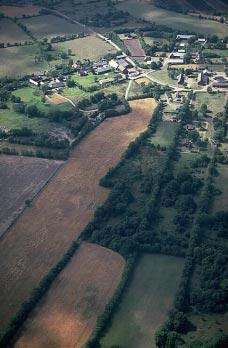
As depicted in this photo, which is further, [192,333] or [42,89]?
[42,89]

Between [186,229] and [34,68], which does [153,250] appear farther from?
[34,68]

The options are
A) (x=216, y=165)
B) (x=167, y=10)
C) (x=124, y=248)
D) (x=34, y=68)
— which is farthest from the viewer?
(x=167, y=10)

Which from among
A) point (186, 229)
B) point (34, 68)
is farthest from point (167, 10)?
point (186, 229)

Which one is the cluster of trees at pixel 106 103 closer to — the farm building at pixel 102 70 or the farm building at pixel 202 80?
the farm building at pixel 102 70

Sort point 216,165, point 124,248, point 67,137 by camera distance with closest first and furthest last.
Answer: point 124,248, point 216,165, point 67,137

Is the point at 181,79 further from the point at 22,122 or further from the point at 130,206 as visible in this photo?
the point at 130,206

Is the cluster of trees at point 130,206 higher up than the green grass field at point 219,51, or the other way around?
the green grass field at point 219,51

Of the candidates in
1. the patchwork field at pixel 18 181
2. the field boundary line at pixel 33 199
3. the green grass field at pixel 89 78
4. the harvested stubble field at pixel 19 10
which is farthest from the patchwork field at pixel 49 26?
the field boundary line at pixel 33 199
